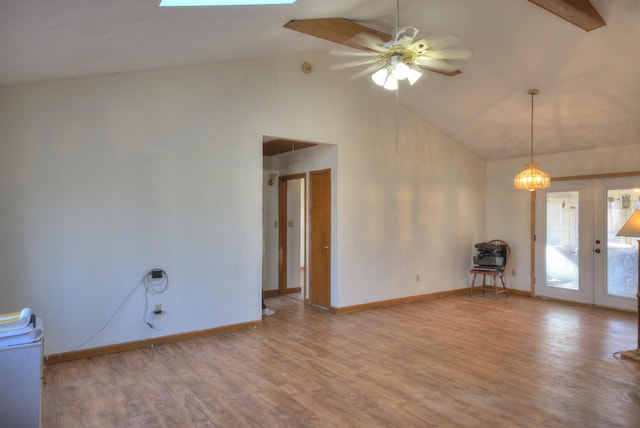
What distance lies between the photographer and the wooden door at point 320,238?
6000 mm

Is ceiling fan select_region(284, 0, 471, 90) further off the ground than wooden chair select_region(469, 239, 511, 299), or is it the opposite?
ceiling fan select_region(284, 0, 471, 90)

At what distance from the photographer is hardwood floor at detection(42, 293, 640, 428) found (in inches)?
114

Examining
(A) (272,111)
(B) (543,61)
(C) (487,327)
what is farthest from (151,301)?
(B) (543,61)

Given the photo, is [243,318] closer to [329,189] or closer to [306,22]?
[329,189]

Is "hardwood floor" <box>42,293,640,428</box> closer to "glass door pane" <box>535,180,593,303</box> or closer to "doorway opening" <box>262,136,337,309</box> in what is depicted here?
"doorway opening" <box>262,136,337,309</box>

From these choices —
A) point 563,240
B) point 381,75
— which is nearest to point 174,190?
point 381,75

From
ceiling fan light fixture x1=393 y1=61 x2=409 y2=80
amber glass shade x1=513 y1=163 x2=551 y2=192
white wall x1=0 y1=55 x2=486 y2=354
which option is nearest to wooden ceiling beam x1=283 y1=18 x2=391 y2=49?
ceiling fan light fixture x1=393 y1=61 x2=409 y2=80

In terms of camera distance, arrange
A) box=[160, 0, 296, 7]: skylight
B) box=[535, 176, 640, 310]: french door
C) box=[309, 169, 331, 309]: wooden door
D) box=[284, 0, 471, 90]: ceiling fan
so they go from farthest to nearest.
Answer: box=[535, 176, 640, 310]: french door → box=[309, 169, 331, 309]: wooden door → box=[284, 0, 471, 90]: ceiling fan → box=[160, 0, 296, 7]: skylight

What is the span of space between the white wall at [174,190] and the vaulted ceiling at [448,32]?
35 centimetres

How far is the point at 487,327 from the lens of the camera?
17.1 ft

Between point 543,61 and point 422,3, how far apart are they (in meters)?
1.67

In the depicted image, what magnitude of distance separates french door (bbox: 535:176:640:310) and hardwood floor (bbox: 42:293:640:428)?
4.07 ft

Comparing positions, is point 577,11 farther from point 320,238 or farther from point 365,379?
point 320,238

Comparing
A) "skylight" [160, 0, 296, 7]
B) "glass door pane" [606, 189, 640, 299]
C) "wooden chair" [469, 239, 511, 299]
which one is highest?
"skylight" [160, 0, 296, 7]
